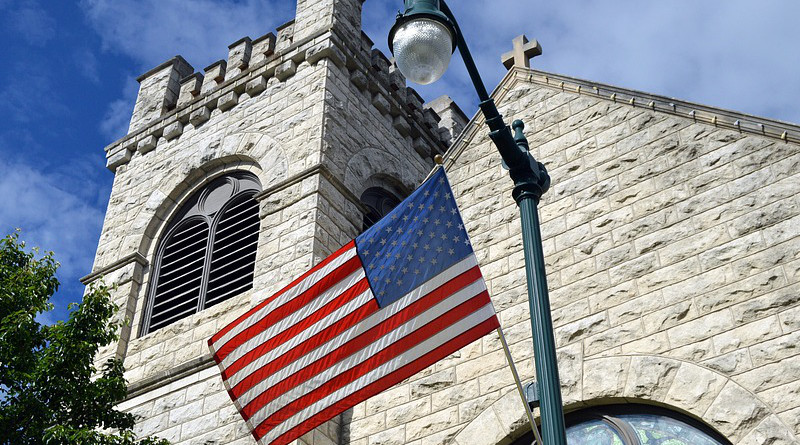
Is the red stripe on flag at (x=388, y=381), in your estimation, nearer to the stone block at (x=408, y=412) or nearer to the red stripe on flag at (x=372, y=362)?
the red stripe on flag at (x=372, y=362)

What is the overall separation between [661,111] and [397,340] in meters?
4.28

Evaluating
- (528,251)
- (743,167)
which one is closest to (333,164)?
(743,167)

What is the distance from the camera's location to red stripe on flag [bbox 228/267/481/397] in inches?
340

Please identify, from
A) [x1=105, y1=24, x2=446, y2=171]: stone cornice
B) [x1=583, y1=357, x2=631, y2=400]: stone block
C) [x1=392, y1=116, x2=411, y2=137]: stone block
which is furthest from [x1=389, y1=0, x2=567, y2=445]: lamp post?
[x1=392, y1=116, x2=411, y2=137]: stone block

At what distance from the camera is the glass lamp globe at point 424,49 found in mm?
7344

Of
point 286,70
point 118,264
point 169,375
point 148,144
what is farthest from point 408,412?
point 148,144

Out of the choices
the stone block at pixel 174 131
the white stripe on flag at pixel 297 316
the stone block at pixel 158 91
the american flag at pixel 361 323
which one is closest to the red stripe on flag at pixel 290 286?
the american flag at pixel 361 323

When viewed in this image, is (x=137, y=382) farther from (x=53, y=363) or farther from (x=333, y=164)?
(x=333, y=164)

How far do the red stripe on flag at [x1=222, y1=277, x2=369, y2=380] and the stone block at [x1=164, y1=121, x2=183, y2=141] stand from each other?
8.27 metres

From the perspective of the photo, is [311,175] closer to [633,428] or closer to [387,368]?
[387,368]

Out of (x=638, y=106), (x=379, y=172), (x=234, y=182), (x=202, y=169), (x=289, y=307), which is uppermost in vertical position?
(x=202, y=169)

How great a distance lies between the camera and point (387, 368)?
8.70m

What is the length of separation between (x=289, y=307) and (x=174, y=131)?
8366mm

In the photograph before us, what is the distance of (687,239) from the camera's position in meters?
9.70
